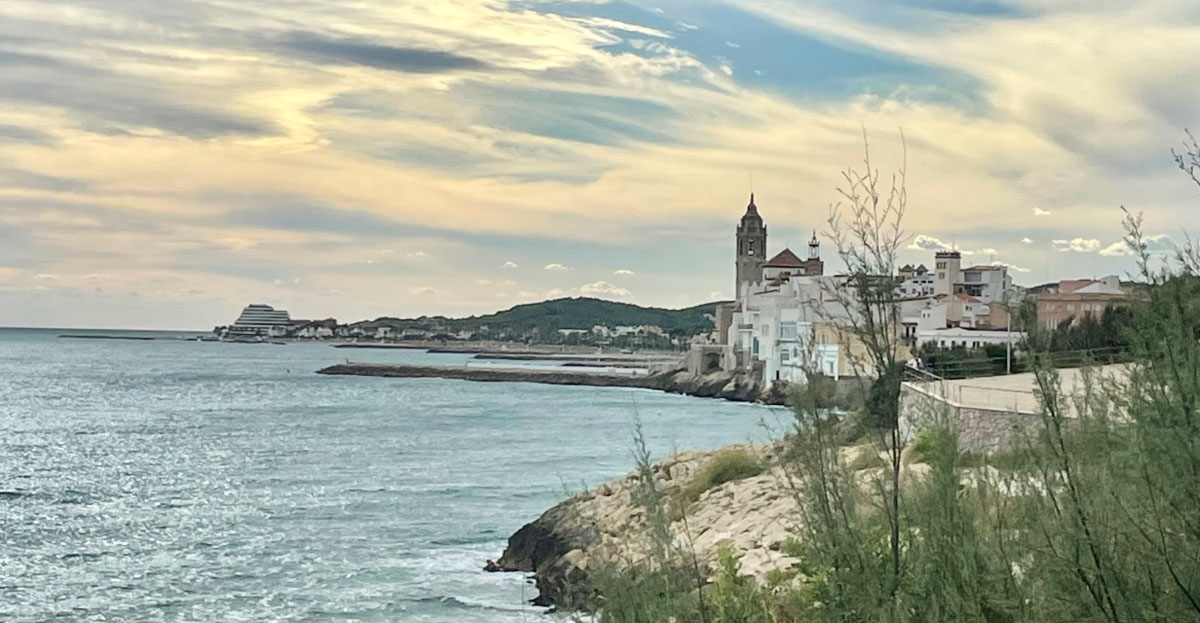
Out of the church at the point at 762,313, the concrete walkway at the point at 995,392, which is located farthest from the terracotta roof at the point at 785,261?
the concrete walkway at the point at 995,392

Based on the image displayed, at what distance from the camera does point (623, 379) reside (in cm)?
8425

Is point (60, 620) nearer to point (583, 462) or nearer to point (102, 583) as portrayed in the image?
point (102, 583)

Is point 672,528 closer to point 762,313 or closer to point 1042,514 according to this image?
point 1042,514

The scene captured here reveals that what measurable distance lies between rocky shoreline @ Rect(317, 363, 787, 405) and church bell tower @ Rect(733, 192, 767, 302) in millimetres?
11840

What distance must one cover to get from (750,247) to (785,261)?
8.26 metres

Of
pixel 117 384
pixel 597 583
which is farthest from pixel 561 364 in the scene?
pixel 597 583

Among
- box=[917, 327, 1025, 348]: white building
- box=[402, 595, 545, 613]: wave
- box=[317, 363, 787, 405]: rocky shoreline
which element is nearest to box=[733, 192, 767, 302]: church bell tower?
box=[317, 363, 787, 405]: rocky shoreline

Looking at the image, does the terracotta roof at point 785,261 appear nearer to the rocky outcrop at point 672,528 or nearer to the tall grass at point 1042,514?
the rocky outcrop at point 672,528

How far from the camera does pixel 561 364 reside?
124 m

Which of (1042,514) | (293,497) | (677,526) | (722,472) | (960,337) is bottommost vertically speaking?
(293,497)

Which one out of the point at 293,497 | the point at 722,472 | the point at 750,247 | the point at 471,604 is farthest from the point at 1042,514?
the point at 750,247

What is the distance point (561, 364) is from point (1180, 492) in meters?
119

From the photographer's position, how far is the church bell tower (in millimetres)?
90500

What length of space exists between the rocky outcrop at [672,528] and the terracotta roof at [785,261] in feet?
207
